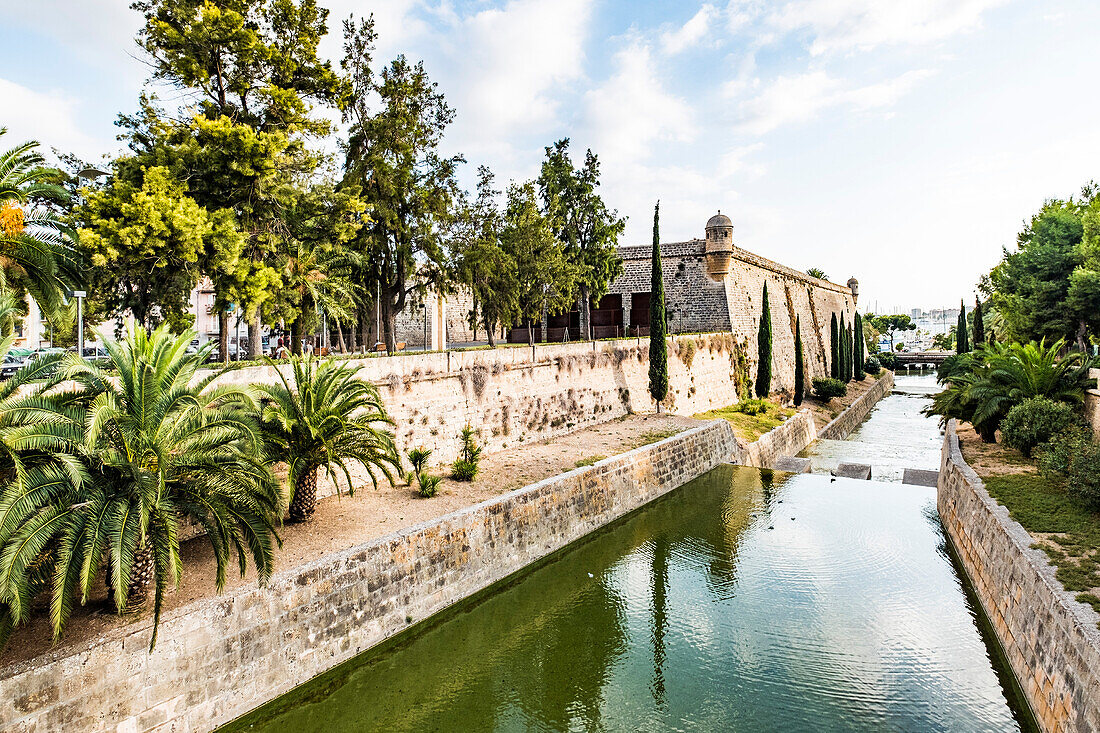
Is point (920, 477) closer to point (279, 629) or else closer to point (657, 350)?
point (657, 350)

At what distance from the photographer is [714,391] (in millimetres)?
27156

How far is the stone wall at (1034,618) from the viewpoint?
5.70 metres

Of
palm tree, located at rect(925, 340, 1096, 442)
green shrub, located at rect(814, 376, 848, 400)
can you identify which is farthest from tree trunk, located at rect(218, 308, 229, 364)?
green shrub, located at rect(814, 376, 848, 400)

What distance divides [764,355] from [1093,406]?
16.0 m

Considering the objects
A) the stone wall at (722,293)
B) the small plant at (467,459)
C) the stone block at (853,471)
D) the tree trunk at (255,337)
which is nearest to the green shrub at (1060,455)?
the stone block at (853,471)

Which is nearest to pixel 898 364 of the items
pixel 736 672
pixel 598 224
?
pixel 598 224

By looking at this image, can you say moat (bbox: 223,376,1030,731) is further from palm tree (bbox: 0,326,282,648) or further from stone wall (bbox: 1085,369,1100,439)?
stone wall (bbox: 1085,369,1100,439)

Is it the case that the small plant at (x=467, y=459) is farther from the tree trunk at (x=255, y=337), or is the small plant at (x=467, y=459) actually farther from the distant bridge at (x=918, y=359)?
the distant bridge at (x=918, y=359)

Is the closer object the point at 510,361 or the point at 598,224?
the point at 510,361

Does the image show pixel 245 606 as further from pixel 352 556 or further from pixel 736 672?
pixel 736 672

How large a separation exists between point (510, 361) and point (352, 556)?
8.77 metres

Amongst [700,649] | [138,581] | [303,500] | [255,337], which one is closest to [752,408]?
[700,649]

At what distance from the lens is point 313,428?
9.17m

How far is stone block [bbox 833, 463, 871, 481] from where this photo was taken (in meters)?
18.0
